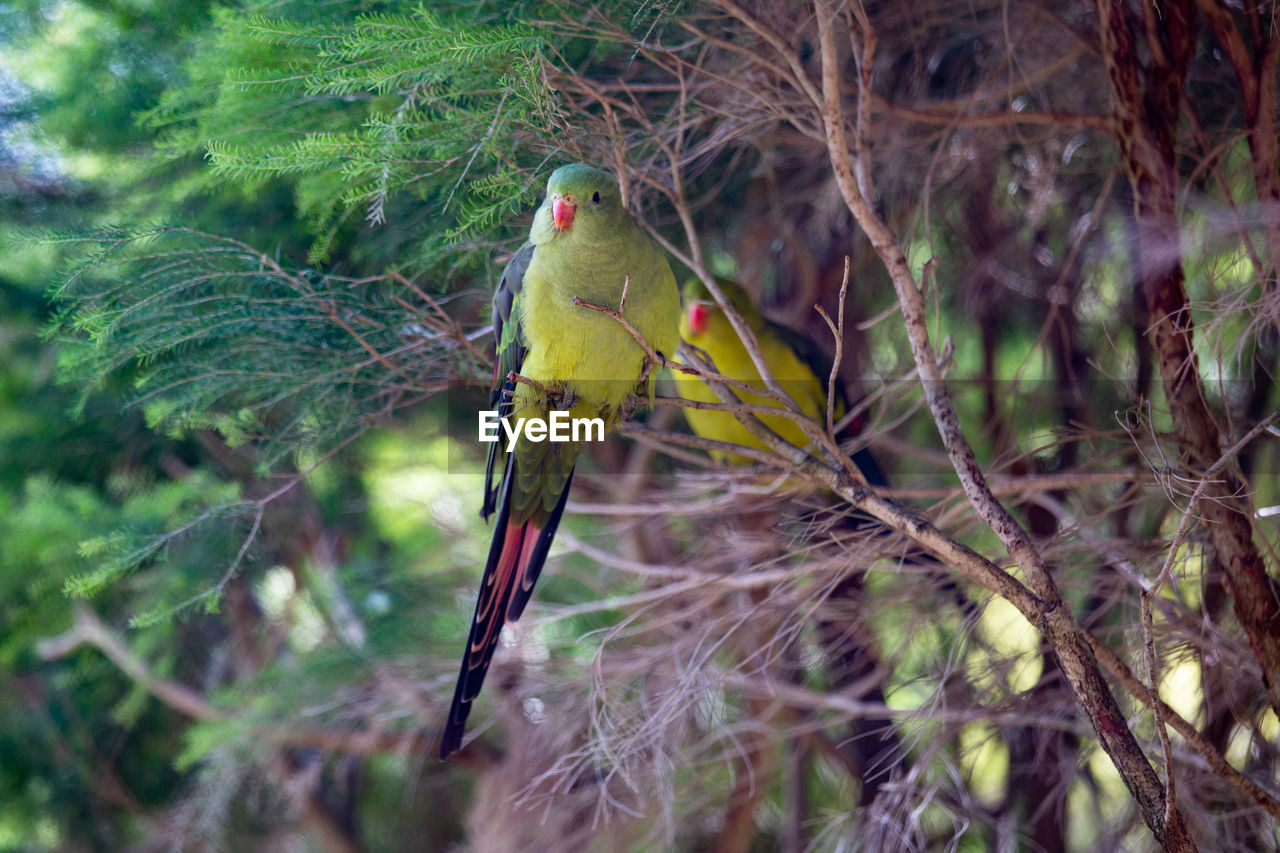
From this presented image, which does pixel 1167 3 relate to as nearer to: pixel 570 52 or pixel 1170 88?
pixel 1170 88

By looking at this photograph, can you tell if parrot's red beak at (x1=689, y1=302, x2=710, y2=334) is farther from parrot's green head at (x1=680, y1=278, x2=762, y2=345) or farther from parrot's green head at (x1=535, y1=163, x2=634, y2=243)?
parrot's green head at (x1=535, y1=163, x2=634, y2=243)

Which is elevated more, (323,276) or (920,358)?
(323,276)

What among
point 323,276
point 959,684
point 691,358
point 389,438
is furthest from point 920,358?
point 389,438

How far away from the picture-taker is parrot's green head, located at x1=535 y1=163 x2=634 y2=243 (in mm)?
1856

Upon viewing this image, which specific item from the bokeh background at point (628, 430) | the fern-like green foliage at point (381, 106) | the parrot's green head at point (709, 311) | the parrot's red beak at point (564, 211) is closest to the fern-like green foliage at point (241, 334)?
the bokeh background at point (628, 430)

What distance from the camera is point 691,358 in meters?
2.27

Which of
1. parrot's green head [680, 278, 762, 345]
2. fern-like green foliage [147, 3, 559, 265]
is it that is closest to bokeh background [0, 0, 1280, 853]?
fern-like green foliage [147, 3, 559, 265]

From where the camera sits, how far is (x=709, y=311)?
2.91m

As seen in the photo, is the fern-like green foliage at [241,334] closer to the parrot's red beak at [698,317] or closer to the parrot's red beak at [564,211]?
the parrot's red beak at [564,211]

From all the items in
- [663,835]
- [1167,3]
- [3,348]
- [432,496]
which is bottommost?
[663,835]

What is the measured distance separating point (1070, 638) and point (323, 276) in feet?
5.10

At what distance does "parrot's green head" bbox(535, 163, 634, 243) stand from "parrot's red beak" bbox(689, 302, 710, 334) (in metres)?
0.97

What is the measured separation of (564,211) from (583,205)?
0.14ft

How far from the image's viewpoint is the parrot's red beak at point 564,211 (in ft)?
6.10
